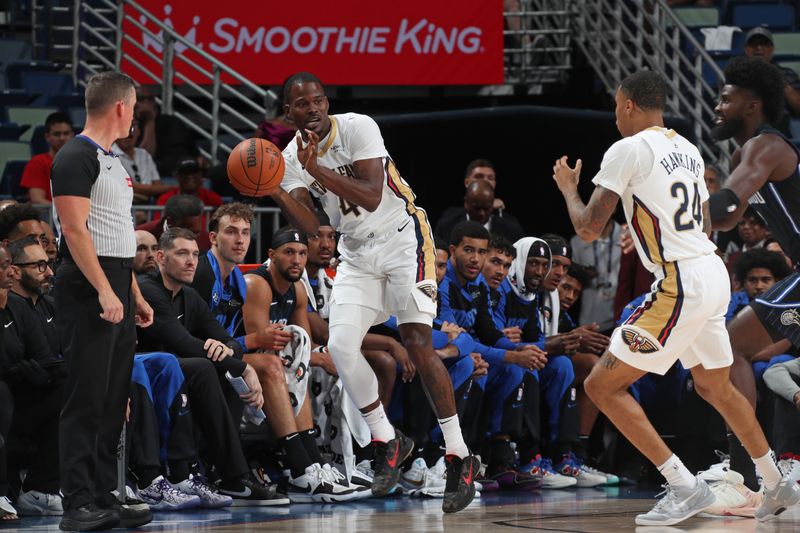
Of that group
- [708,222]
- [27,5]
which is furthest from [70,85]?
[708,222]

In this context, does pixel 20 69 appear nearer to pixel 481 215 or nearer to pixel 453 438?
pixel 481 215

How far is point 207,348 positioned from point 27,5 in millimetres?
8400

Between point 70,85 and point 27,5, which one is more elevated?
point 27,5

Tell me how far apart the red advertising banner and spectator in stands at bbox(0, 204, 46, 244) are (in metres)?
5.53

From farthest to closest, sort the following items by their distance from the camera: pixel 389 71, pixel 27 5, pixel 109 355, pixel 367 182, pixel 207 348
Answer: pixel 27 5
pixel 389 71
pixel 207 348
pixel 367 182
pixel 109 355

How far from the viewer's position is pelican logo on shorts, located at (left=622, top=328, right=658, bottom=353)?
5.91 m

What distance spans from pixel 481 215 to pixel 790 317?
4.00 meters

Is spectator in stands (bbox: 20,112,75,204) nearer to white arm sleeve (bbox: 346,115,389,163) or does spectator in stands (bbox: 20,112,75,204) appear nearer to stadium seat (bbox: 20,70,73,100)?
stadium seat (bbox: 20,70,73,100)

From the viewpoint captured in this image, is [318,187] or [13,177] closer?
[318,187]

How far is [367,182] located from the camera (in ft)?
22.6

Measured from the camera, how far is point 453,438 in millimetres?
6871

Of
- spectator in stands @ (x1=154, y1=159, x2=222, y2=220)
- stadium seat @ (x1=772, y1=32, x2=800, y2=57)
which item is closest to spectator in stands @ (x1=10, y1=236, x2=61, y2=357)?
spectator in stands @ (x1=154, y1=159, x2=222, y2=220)

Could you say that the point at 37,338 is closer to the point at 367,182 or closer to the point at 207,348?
the point at 207,348

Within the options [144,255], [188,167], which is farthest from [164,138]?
[144,255]
